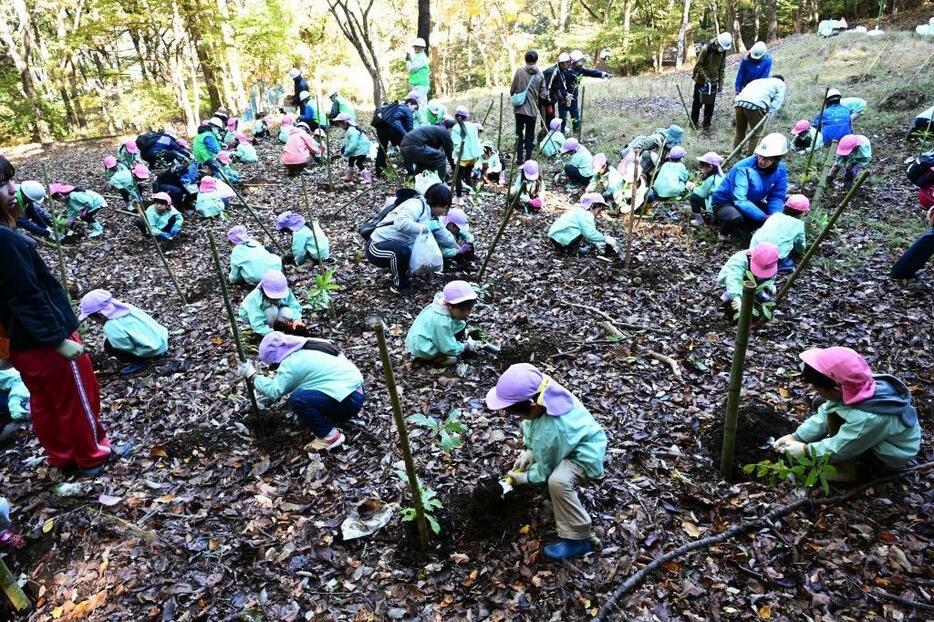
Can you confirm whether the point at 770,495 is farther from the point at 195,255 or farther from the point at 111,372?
the point at 195,255

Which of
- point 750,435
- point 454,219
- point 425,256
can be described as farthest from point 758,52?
point 750,435

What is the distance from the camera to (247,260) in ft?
24.2

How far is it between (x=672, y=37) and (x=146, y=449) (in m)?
34.3

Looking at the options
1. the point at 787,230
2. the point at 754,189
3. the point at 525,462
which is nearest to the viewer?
the point at 525,462

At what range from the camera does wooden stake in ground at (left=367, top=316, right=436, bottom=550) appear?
272cm

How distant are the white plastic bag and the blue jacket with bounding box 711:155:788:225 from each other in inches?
170

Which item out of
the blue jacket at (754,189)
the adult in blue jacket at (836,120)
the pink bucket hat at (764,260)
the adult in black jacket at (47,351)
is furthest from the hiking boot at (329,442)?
the adult in blue jacket at (836,120)

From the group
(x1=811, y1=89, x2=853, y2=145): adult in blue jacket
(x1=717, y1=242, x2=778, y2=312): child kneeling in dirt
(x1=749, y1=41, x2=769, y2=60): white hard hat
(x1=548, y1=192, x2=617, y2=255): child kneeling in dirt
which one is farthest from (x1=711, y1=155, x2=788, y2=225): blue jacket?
(x1=749, y1=41, x2=769, y2=60): white hard hat

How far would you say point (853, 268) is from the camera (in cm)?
668

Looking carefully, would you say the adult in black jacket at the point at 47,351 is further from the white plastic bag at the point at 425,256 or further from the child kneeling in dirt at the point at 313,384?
the white plastic bag at the point at 425,256

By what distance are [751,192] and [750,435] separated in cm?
447

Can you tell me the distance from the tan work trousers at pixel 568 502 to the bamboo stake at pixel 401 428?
0.87 meters

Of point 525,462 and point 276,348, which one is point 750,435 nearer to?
point 525,462

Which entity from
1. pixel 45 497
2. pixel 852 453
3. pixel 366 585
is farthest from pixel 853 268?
pixel 45 497
